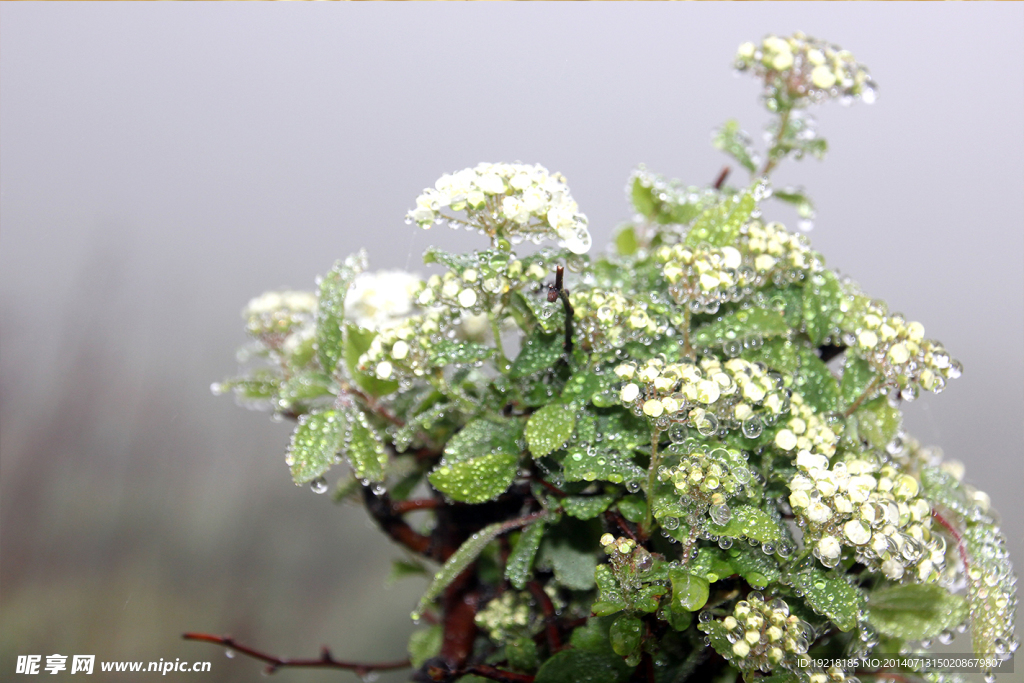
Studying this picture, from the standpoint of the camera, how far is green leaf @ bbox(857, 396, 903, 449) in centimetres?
58

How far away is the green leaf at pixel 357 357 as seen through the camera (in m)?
0.66

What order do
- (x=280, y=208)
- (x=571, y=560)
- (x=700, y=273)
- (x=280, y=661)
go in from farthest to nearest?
1. (x=280, y=208)
2. (x=280, y=661)
3. (x=571, y=560)
4. (x=700, y=273)

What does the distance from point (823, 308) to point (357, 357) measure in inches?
18.0

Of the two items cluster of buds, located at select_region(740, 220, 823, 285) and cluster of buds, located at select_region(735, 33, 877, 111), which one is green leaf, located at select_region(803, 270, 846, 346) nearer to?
cluster of buds, located at select_region(740, 220, 823, 285)

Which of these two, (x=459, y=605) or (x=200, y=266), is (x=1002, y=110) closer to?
(x=459, y=605)

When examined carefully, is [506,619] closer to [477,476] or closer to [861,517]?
[477,476]

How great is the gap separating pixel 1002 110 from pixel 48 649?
1.43 m

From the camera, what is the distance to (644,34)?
1.03 meters

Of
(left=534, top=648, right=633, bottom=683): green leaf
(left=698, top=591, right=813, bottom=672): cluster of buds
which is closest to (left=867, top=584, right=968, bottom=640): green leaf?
(left=698, top=591, right=813, bottom=672): cluster of buds

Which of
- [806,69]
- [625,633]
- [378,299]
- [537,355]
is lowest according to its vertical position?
[625,633]

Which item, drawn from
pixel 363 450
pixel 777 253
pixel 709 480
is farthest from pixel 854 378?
pixel 363 450

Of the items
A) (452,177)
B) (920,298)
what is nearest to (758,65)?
(452,177)

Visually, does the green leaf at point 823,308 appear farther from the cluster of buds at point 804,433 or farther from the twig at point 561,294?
the twig at point 561,294

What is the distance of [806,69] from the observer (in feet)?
2.32
